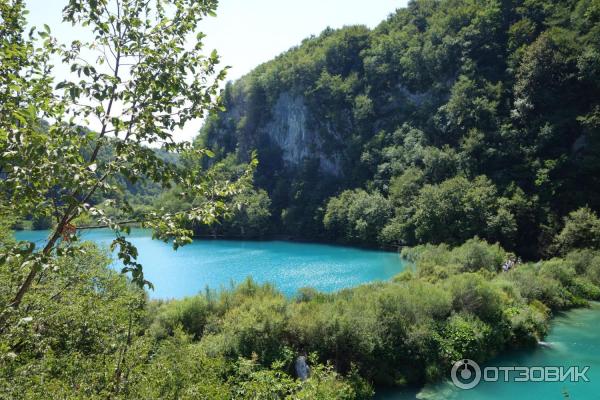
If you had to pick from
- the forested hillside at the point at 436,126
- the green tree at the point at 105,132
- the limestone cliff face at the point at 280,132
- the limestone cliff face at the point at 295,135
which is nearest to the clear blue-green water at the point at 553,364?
the green tree at the point at 105,132

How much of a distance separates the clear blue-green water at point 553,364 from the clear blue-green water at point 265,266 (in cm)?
1464

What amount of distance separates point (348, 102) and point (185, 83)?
74.2 m

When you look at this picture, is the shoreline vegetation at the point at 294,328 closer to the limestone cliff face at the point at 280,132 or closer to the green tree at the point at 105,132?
the green tree at the point at 105,132

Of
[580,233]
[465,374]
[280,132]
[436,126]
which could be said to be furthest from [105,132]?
[280,132]

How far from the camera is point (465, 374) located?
700 inches

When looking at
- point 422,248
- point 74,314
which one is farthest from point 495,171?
point 74,314

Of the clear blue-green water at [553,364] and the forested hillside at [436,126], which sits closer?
the clear blue-green water at [553,364]

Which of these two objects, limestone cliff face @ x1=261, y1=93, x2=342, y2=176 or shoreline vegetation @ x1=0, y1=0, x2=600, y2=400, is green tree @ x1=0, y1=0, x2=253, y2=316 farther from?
limestone cliff face @ x1=261, y1=93, x2=342, y2=176

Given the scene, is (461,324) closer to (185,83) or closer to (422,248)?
(185,83)

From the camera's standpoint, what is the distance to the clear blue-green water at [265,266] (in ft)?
115

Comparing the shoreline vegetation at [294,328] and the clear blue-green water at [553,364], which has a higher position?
the shoreline vegetation at [294,328]
